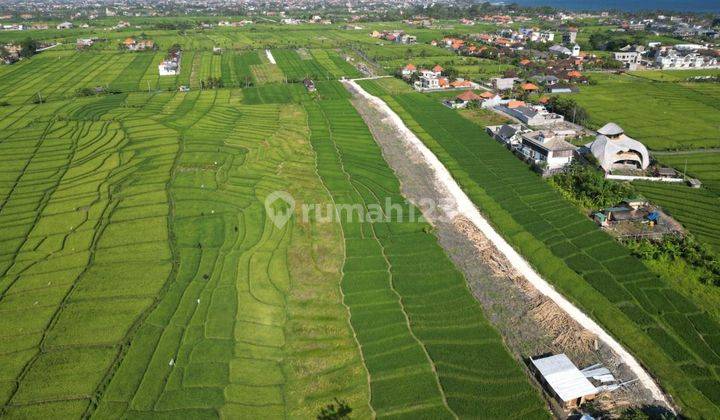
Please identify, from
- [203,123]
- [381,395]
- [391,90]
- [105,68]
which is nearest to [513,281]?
[381,395]

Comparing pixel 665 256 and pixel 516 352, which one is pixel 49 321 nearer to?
pixel 516 352

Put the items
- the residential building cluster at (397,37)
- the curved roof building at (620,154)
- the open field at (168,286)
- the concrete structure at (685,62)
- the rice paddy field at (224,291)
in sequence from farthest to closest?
the residential building cluster at (397,37)
the concrete structure at (685,62)
the curved roof building at (620,154)
the open field at (168,286)
the rice paddy field at (224,291)

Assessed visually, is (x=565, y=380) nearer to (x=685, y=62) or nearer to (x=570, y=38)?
(x=685, y=62)

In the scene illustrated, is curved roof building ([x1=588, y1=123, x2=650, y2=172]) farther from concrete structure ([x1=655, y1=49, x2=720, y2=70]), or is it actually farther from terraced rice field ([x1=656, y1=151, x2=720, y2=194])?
concrete structure ([x1=655, y1=49, x2=720, y2=70])

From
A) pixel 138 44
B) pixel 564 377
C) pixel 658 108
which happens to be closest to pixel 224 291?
pixel 564 377

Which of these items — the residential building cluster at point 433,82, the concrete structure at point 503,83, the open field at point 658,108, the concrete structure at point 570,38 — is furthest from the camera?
the concrete structure at point 570,38

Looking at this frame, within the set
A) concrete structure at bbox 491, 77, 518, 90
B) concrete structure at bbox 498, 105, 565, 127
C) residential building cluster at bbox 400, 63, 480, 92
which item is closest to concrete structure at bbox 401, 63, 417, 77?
residential building cluster at bbox 400, 63, 480, 92

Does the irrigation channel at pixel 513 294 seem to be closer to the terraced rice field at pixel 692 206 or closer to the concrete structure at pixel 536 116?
the terraced rice field at pixel 692 206

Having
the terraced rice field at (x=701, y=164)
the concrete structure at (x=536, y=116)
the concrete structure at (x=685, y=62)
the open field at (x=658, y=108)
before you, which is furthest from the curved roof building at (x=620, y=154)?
the concrete structure at (x=685, y=62)
